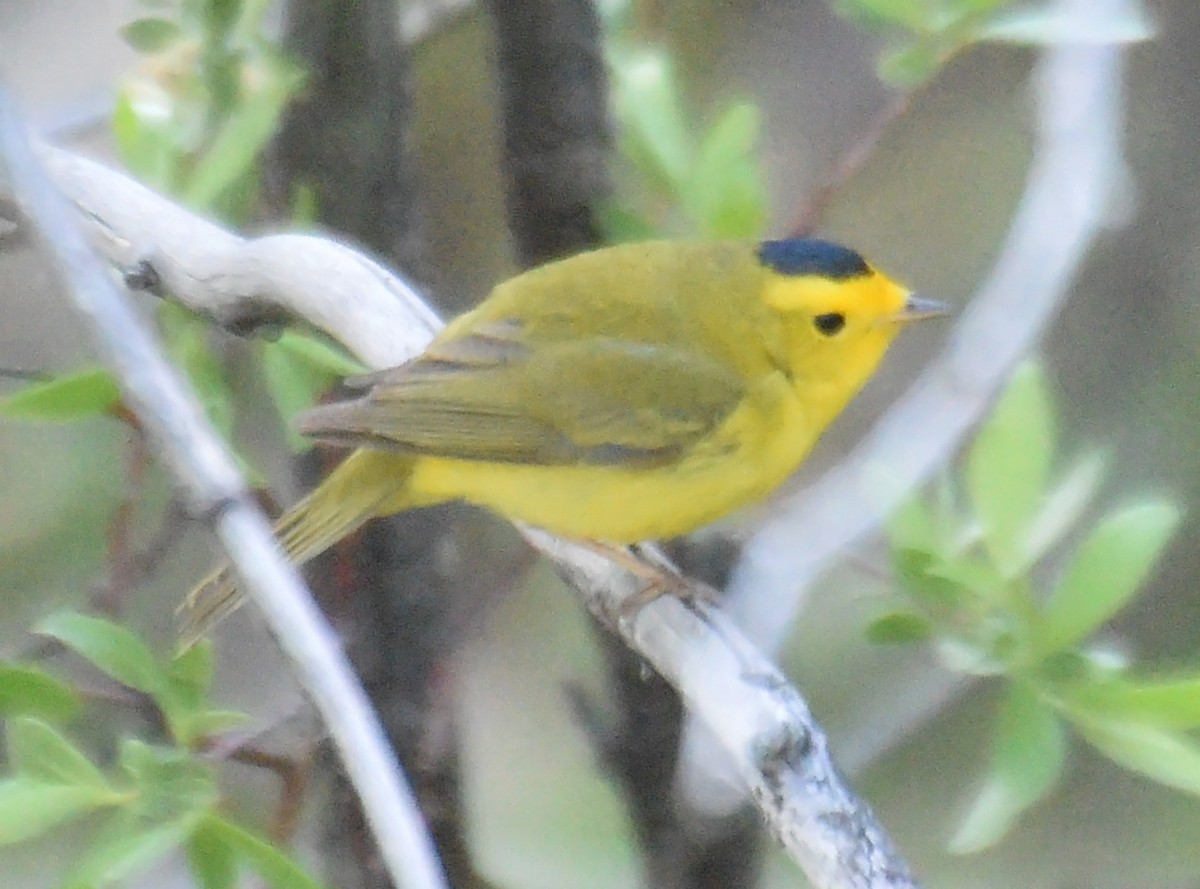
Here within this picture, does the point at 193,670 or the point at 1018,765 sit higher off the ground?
the point at 193,670

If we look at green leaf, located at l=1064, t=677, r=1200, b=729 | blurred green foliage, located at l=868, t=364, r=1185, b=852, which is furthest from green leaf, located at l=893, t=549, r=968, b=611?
green leaf, located at l=1064, t=677, r=1200, b=729

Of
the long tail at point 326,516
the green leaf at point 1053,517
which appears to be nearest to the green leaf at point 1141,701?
the green leaf at point 1053,517

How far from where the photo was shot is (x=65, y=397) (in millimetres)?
1153

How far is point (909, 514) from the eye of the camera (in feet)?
3.72

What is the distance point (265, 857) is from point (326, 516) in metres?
0.58

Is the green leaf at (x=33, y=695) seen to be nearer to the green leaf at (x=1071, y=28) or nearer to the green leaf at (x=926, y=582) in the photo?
the green leaf at (x=926, y=582)

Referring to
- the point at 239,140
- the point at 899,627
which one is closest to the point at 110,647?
the point at 239,140

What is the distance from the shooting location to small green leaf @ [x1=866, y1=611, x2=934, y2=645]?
109 cm

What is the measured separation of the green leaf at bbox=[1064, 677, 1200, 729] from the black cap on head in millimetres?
674

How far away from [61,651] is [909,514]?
1049mm

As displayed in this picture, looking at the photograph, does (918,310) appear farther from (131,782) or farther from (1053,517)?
(131,782)

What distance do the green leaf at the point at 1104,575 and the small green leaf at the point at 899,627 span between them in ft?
0.28

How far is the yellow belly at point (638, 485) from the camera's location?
1564 millimetres

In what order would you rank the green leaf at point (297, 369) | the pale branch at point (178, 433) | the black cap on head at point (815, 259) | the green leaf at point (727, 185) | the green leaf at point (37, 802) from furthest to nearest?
the black cap on head at point (815, 259), the green leaf at point (727, 185), the green leaf at point (297, 369), the green leaf at point (37, 802), the pale branch at point (178, 433)
